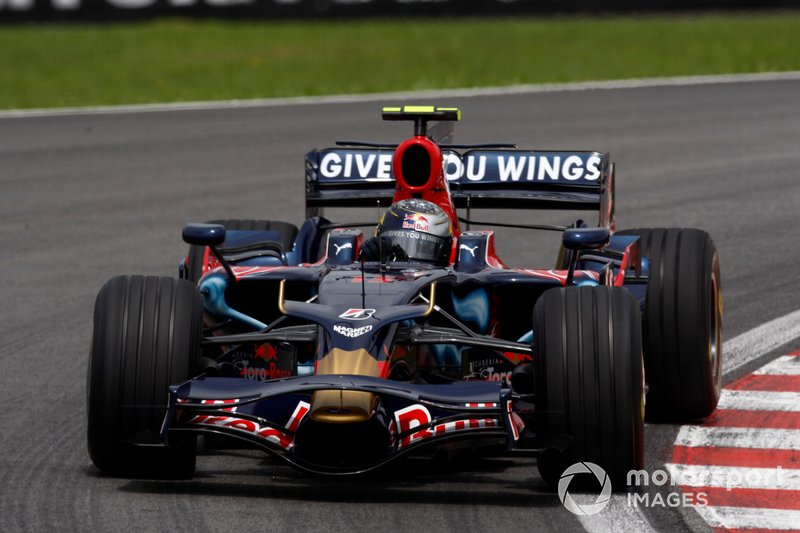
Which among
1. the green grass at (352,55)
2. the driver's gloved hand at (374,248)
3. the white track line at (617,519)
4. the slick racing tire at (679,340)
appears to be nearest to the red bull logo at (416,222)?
the driver's gloved hand at (374,248)

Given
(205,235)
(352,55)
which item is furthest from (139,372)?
(352,55)

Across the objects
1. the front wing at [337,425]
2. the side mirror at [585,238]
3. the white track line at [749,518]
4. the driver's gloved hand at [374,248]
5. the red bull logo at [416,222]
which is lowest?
the white track line at [749,518]

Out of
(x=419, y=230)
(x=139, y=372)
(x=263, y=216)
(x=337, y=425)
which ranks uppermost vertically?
(x=419, y=230)

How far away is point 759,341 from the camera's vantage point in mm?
10344

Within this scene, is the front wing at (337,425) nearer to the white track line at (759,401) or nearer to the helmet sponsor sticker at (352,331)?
the helmet sponsor sticker at (352,331)

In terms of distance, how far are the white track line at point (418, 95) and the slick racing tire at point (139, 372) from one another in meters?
16.7

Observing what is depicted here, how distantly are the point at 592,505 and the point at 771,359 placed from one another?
11.4 ft

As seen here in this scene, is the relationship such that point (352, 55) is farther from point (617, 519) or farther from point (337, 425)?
point (617, 519)

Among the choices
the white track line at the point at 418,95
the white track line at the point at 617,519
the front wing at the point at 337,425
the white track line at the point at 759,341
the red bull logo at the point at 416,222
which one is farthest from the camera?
the white track line at the point at 418,95

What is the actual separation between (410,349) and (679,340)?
1669 mm

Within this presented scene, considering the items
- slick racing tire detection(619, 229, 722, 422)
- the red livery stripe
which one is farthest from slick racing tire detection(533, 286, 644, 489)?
slick racing tire detection(619, 229, 722, 422)

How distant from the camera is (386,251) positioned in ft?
27.0

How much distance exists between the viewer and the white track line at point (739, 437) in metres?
7.82

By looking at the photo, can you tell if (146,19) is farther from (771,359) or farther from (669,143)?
(771,359)
